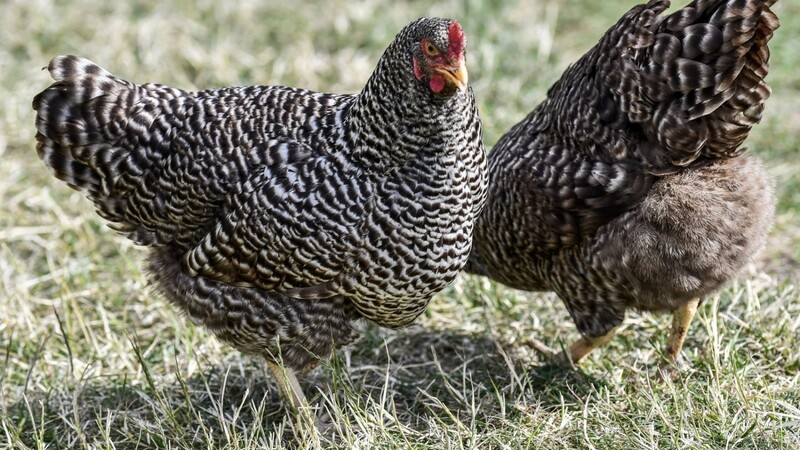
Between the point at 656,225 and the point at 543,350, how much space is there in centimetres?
92

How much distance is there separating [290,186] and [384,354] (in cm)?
125

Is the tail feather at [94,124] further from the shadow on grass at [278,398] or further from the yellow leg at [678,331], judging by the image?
the yellow leg at [678,331]

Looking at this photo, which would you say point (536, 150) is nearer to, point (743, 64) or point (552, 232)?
point (552, 232)

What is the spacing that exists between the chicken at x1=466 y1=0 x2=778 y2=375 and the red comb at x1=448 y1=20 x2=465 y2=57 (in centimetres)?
82

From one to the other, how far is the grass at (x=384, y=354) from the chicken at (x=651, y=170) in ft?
1.23

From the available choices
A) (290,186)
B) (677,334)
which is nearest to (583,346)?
(677,334)

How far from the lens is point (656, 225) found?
3.51 meters

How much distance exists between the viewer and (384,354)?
4.36 meters

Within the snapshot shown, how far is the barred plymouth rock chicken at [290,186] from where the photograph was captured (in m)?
3.34

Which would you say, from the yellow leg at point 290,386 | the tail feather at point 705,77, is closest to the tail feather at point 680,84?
the tail feather at point 705,77

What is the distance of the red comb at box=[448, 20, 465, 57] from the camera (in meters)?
3.09

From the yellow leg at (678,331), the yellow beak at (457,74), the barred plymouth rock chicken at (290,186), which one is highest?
the yellow beak at (457,74)

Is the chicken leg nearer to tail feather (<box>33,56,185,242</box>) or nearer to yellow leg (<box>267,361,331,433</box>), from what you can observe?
yellow leg (<box>267,361,331,433</box>)

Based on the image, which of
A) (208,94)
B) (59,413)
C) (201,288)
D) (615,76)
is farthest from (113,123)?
(615,76)
